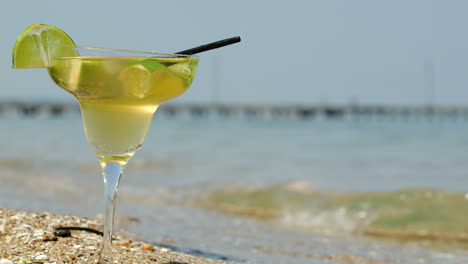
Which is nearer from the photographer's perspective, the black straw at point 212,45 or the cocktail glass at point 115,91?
the cocktail glass at point 115,91

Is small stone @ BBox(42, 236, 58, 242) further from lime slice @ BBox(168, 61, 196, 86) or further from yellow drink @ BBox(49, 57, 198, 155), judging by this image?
lime slice @ BBox(168, 61, 196, 86)

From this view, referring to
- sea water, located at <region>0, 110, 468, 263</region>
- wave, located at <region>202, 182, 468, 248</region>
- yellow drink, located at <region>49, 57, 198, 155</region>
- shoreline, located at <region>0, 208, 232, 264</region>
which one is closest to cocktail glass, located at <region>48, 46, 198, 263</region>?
yellow drink, located at <region>49, 57, 198, 155</region>

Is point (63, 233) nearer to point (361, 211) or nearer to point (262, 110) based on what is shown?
point (361, 211)

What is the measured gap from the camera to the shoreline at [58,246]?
2316 millimetres

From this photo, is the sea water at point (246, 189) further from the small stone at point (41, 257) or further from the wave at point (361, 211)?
the small stone at point (41, 257)

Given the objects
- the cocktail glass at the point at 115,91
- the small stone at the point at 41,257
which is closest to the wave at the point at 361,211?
the small stone at the point at 41,257

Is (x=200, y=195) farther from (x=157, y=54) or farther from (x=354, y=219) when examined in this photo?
(x=157, y=54)

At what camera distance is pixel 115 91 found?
177cm

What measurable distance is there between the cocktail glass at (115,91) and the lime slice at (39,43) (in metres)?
0.04

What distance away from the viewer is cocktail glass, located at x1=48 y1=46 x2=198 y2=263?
1.76 m

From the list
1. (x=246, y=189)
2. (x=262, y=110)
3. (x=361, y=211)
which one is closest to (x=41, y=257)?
(x=361, y=211)

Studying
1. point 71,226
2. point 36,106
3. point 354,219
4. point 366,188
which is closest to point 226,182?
point 366,188

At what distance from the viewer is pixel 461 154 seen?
36.3ft

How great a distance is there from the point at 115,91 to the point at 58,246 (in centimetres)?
100
